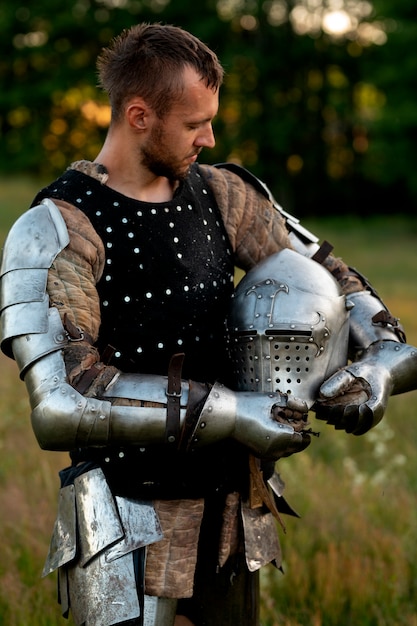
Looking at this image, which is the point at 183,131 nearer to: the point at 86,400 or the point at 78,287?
the point at 78,287

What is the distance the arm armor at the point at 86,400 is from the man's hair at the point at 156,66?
44cm

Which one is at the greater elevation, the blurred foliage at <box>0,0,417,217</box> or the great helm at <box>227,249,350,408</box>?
the great helm at <box>227,249,350,408</box>

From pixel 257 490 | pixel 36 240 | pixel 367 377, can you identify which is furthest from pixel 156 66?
pixel 257 490

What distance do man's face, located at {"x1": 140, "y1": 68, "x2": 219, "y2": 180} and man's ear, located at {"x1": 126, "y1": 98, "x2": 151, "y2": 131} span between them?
26mm

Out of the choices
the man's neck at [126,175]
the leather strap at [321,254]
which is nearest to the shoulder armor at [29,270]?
the man's neck at [126,175]

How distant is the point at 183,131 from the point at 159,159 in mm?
109

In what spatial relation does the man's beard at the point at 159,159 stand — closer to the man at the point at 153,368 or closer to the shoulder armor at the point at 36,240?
the man at the point at 153,368

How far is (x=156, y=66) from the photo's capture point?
2.60 meters

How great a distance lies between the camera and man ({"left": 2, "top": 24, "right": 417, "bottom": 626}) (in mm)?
2434

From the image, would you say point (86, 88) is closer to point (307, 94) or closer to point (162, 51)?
point (307, 94)

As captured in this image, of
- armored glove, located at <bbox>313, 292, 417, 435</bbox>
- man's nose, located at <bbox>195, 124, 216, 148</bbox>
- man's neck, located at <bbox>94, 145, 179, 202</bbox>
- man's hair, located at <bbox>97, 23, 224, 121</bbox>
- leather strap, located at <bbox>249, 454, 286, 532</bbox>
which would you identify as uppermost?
man's hair, located at <bbox>97, 23, 224, 121</bbox>

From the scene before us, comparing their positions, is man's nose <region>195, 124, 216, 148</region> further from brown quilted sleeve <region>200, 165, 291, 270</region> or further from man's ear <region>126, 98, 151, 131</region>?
brown quilted sleeve <region>200, 165, 291, 270</region>

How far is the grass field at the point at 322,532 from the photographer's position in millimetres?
3840

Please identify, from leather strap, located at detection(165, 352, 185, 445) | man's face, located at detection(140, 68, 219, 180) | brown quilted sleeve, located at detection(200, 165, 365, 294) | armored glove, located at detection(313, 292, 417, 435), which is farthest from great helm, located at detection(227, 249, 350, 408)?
man's face, located at detection(140, 68, 219, 180)
